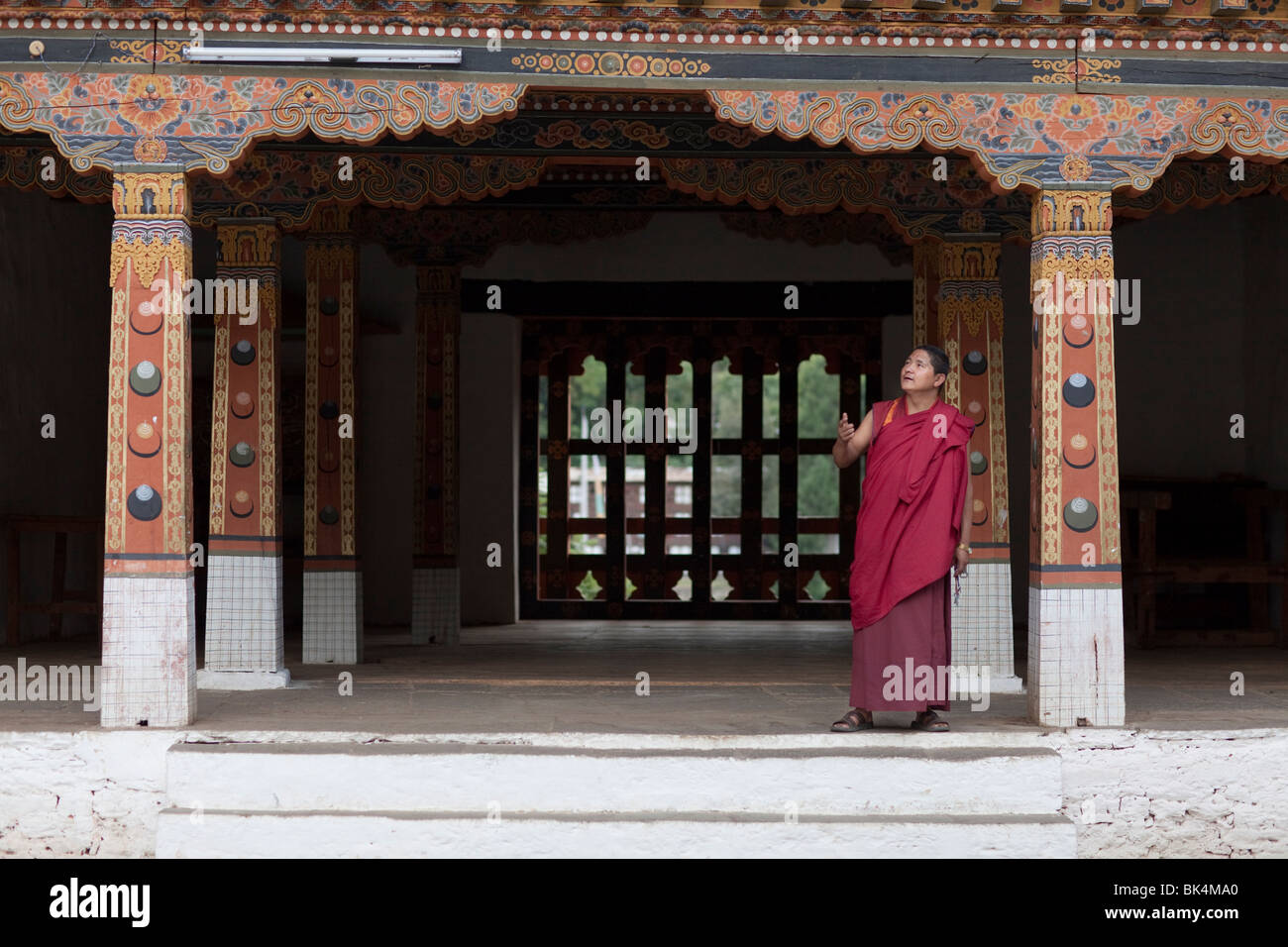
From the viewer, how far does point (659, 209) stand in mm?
9562

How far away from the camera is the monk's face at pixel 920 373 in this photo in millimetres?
5734

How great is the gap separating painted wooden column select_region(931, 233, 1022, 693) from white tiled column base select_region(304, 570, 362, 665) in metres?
3.38

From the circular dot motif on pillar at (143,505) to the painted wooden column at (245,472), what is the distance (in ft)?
5.42

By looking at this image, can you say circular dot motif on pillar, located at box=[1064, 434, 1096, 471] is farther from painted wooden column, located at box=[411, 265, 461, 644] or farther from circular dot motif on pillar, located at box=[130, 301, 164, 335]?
painted wooden column, located at box=[411, 265, 461, 644]

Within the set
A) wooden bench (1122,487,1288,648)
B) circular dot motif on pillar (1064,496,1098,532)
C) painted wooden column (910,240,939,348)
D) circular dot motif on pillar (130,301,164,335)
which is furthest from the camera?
wooden bench (1122,487,1288,648)

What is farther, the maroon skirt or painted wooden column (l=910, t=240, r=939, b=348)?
painted wooden column (l=910, t=240, r=939, b=348)

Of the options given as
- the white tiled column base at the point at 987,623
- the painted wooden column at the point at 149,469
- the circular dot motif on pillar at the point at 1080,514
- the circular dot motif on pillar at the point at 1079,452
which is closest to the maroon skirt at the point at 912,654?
the circular dot motif on pillar at the point at 1080,514

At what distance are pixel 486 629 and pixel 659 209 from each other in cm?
345

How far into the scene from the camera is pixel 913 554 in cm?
570

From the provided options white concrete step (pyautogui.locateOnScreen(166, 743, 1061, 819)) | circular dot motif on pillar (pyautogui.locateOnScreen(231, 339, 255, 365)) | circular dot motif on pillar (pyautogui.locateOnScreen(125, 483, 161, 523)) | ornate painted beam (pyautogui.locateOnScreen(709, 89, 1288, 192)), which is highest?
ornate painted beam (pyautogui.locateOnScreen(709, 89, 1288, 192))

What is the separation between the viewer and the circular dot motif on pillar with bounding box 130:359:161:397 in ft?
18.6

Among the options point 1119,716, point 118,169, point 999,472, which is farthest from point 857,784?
point 118,169

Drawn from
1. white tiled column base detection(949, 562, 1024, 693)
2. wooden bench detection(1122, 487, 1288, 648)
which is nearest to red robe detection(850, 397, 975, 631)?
white tiled column base detection(949, 562, 1024, 693)

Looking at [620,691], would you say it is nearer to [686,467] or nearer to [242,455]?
[242,455]
